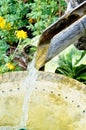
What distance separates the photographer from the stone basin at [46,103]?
172 centimetres

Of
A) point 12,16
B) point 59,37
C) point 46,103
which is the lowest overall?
point 46,103

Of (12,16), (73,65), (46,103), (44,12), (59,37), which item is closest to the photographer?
(59,37)

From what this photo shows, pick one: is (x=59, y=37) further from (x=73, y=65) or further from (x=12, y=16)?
(x=12, y=16)

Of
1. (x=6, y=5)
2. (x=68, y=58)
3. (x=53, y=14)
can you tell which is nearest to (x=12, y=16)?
(x=6, y=5)

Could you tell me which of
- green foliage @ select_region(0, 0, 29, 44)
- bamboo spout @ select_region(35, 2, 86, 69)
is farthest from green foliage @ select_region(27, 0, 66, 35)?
bamboo spout @ select_region(35, 2, 86, 69)

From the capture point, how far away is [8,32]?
3.27m

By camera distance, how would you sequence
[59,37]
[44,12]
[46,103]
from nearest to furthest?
1. [59,37]
2. [46,103]
3. [44,12]

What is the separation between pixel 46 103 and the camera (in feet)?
5.79

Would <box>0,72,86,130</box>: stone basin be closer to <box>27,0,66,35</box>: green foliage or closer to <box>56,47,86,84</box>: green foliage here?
<box>56,47,86,84</box>: green foliage

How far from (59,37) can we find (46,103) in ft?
1.98

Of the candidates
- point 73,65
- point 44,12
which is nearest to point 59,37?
point 73,65

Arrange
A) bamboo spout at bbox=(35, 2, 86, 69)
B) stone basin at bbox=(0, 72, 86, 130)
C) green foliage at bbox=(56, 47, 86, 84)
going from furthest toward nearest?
green foliage at bbox=(56, 47, 86, 84) < stone basin at bbox=(0, 72, 86, 130) < bamboo spout at bbox=(35, 2, 86, 69)

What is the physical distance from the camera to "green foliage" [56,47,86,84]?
2867mm

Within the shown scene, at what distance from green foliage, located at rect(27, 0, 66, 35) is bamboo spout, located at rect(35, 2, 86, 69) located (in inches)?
70.0
